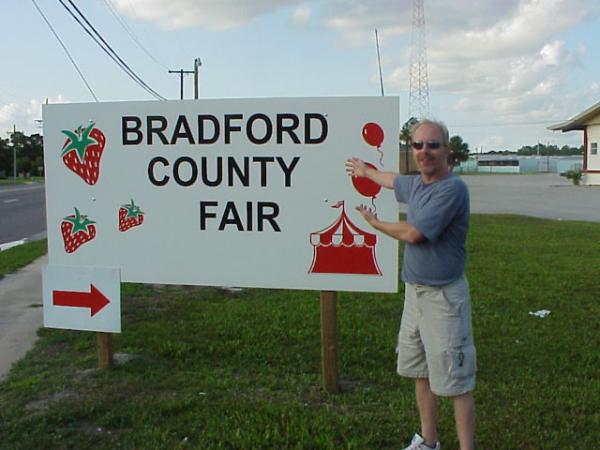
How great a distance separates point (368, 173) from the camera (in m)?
3.96

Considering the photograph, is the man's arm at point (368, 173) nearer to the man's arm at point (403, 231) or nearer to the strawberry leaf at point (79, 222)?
the man's arm at point (403, 231)

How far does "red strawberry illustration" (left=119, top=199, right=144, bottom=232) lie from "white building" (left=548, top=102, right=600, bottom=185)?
1596 inches

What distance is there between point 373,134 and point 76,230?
7.34 feet

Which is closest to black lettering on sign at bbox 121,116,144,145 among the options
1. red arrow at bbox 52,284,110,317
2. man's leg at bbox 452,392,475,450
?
red arrow at bbox 52,284,110,317

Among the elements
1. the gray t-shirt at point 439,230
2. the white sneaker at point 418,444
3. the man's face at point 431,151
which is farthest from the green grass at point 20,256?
the man's face at point 431,151

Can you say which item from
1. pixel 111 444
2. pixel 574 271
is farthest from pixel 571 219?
pixel 111 444

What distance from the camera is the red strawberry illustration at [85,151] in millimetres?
4738

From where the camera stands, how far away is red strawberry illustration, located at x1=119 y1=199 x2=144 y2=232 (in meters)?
4.72

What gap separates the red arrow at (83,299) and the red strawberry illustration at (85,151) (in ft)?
2.59

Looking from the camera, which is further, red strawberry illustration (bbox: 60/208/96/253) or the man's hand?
red strawberry illustration (bbox: 60/208/96/253)

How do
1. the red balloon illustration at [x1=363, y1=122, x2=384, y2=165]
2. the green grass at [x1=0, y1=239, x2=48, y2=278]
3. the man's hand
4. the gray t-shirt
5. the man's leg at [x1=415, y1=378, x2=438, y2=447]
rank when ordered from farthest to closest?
the green grass at [x1=0, y1=239, x2=48, y2=278] → the red balloon illustration at [x1=363, y1=122, x2=384, y2=165] → the man's hand → the man's leg at [x1=415, y1=378, x2=438, y2=447] → the gray t-shirt

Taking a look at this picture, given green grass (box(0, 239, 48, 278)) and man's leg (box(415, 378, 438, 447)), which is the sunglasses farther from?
green grass (box(0, 239, 48, 278))

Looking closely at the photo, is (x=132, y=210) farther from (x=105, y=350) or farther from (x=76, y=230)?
(x=105, y=350)

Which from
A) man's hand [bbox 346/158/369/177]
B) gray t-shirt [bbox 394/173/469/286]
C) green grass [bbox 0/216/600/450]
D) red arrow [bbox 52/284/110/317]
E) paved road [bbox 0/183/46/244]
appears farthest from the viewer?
paved road [bbox 0/183/46/244]
